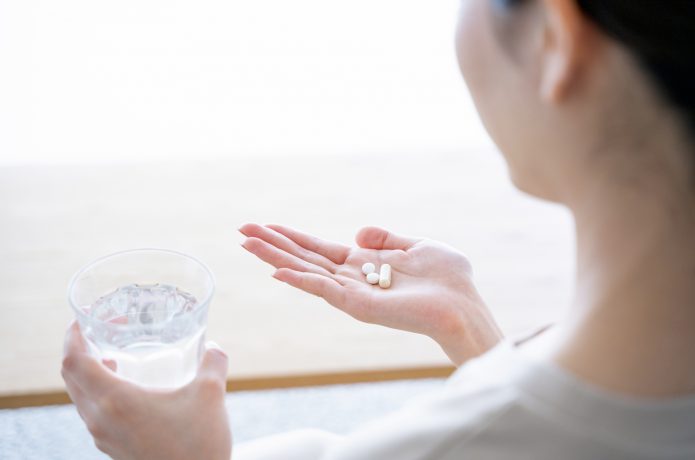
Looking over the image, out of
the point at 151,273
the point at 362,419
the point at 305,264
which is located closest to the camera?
the point at 151,273

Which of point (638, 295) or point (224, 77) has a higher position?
point (638, 295)

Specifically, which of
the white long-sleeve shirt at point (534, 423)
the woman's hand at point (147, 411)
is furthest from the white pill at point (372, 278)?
the white long-sleeve shirt at point (534, 423)

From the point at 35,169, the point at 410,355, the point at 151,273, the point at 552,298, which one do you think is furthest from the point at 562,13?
the point at 35,169

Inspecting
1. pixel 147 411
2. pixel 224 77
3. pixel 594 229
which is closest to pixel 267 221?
pixel 147 411

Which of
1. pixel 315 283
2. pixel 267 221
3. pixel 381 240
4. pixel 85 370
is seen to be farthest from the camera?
pixel 267 221

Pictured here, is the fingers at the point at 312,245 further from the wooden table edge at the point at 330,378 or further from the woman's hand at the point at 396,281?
the wooden table edge at the point at 330,378

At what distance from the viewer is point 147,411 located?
2.68ft

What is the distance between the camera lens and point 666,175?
600 millimetres

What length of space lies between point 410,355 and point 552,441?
667mm

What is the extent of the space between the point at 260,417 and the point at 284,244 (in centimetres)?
77

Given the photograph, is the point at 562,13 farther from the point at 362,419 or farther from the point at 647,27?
the point at 362,419

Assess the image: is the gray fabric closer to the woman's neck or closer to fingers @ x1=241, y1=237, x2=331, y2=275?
fingers @ x1=241, y1=237, x2=331, y2=275

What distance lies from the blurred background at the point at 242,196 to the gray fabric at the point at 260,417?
0.50 meters

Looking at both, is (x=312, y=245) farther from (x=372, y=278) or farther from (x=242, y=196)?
(x=242, y=196)
